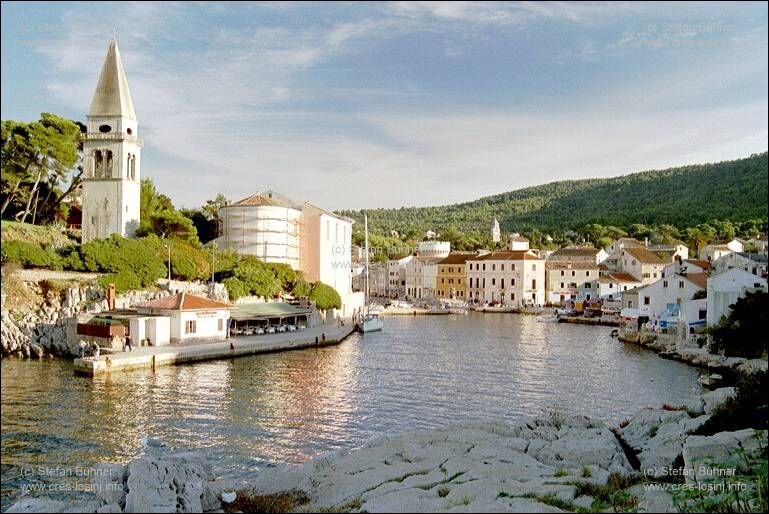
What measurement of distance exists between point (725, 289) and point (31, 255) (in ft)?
89.5

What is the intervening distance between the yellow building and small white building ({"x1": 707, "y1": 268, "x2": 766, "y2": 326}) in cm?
3497

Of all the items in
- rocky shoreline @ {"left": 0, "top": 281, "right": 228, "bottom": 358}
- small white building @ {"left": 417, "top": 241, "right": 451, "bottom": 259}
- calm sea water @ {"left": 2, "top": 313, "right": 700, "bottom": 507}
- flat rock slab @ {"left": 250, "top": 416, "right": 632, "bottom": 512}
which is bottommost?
calm sea water @ {"left": 2, "top": 313, "right": 700, "bottom": 507}

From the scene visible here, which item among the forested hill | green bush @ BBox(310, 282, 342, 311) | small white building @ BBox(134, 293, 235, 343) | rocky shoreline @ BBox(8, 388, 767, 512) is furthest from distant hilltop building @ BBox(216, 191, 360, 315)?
the forested hill

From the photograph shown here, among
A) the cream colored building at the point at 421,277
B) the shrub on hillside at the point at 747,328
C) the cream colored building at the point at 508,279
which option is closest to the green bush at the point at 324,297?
the shrub on hillside at the point at 747,328

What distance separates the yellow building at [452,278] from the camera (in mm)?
60594

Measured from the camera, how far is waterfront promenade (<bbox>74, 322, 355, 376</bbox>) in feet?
62.0

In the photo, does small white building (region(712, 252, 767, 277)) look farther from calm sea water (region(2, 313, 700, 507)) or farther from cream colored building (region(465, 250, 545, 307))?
cream colored building (region(465, 250, 545, 307))

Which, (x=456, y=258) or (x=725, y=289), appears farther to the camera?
(x=456, y=258)

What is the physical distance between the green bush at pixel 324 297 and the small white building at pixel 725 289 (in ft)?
64.8

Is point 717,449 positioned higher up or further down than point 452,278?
further down

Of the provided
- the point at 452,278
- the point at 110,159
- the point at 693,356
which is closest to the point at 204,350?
the point at 110,159

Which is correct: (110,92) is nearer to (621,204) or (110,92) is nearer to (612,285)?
(612,285)

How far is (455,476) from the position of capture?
7.67 metres

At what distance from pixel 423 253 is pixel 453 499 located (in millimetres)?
65686
